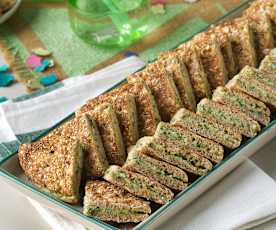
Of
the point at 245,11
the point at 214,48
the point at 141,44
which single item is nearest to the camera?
the point at 214,48

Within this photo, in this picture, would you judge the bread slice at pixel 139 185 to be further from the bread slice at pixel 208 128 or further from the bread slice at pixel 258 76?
the bread slice at pixel 258 76

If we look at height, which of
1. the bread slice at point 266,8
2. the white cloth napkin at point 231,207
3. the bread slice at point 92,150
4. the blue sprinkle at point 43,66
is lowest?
the white cloth napkin at point 231,207

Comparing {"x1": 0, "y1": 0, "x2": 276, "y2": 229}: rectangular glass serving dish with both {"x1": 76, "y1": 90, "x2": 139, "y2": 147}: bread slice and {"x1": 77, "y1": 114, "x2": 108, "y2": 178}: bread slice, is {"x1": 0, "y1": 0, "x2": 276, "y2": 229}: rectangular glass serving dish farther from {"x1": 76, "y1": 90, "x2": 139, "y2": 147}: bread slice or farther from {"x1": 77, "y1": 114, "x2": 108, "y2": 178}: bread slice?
{"x1": 76, "y1": 90, "x2": 139, "y2": 147}: bread slice

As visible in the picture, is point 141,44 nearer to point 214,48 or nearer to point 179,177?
point 214,48

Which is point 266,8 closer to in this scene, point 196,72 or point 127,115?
point 196,72

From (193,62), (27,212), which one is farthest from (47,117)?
(193,62)

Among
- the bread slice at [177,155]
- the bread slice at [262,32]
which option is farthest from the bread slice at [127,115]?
the bread slice at [262,32]

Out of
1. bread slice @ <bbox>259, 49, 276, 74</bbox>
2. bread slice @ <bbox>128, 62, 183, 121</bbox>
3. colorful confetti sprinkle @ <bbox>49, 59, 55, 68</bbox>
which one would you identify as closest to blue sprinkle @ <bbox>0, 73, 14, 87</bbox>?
colorful confetti sprinkle @ <bbox>49, 59, 55, 68</bbox>
